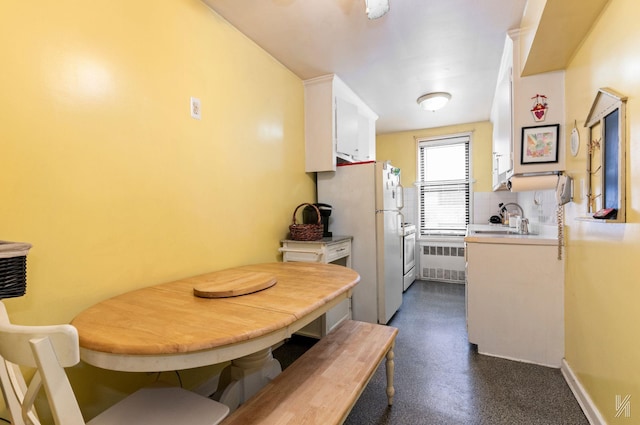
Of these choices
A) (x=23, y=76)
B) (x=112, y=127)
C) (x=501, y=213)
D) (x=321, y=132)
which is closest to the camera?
(x=23, y=76)

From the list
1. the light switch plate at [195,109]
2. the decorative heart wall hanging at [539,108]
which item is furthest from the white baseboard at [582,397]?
the light switch plate at [195,109]

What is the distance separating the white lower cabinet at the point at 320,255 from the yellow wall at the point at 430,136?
249cm

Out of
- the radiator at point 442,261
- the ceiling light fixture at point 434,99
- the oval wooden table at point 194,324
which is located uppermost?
the ceiling light fixture at point 434,99

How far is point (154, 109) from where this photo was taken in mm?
1510

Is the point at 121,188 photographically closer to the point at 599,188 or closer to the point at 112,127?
the point at 112,127

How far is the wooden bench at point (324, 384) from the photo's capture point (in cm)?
100

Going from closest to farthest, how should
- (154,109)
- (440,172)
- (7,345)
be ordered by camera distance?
1. (7,345)
2. (154,109)
3. (440,172)

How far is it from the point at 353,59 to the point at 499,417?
8.77ft

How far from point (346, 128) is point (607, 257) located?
2.28 meters

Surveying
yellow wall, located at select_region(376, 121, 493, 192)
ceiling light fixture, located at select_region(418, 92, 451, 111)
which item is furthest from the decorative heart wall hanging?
yellow wall, located at select_region(376, 121, 493, 192)

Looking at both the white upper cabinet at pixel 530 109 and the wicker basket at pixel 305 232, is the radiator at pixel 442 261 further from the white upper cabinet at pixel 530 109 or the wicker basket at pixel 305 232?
the wicker basket at pixel 305 232

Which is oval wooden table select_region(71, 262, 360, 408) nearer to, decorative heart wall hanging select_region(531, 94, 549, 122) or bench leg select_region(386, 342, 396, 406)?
bench leg select_region(386, 342, 396, 406)

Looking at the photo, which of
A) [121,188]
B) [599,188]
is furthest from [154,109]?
[599,188]

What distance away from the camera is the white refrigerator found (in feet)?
8.88
